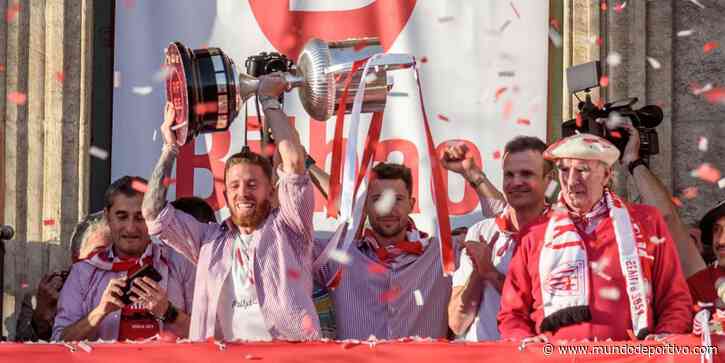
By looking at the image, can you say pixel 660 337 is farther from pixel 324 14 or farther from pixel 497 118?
pixel 324 14

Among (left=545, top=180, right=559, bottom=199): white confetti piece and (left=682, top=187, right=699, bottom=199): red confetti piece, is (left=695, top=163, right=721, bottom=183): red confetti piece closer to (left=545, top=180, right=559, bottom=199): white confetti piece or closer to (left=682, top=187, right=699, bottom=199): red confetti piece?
(left=682, top=187, right=699, bottom=199): red confetti piece

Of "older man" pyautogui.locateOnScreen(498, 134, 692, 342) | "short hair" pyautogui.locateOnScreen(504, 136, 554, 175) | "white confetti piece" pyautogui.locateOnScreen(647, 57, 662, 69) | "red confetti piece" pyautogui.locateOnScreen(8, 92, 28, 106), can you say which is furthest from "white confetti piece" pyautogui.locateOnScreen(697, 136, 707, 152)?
"red confetti piece" pyautogui.locateOnScreen(8, 92, 28, 106)

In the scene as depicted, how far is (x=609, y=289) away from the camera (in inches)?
200

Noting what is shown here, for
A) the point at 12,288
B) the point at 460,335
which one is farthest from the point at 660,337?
the point at 12,288

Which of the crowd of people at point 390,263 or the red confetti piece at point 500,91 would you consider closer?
the crowd of people at point 390,263

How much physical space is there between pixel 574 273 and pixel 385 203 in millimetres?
1041

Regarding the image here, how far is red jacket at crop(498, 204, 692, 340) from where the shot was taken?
504 cm

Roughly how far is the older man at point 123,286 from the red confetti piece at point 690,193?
9.16 ft

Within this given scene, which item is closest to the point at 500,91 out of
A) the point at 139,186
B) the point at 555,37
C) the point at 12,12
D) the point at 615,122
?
the point at 555,37

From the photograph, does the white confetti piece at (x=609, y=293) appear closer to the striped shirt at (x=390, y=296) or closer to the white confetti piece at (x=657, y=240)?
the white confetti piece at (x=657, y=240)

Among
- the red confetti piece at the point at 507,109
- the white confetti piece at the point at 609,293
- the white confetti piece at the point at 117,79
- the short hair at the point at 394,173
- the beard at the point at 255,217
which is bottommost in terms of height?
the white confetti piece at the point at 609,293

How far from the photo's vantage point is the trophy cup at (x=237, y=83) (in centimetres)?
525

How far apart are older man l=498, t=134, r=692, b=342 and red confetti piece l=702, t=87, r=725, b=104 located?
2.28m

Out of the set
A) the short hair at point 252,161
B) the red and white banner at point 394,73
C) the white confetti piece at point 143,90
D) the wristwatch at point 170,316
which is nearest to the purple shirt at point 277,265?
the short hair at point 252,161
